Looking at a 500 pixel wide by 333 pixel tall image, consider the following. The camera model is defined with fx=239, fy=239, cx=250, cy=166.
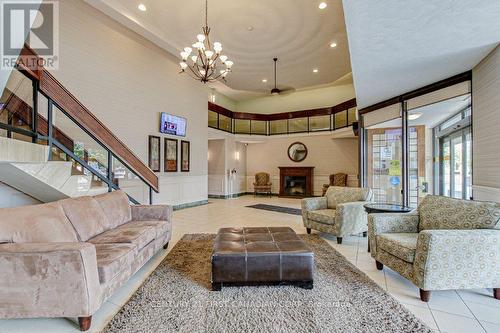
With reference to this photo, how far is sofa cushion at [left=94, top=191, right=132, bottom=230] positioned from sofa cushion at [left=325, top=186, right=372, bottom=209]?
3.55 meters

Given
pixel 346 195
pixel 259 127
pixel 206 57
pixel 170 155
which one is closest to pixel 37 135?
pixel 206 57

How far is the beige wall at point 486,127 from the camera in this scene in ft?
8.98

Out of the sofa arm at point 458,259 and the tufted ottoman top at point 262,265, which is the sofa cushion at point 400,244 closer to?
the sofa arm at point 458,259

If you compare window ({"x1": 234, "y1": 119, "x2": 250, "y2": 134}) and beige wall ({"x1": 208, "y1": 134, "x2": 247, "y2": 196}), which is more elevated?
window ({"x1": 234, "y1": 119, "x2": 250, "y2": 134})

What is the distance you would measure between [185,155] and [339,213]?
508 cm

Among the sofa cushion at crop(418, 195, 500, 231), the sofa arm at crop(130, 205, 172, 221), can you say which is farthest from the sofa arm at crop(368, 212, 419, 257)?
the sofa arm at crop(130, 205, 172, 221)

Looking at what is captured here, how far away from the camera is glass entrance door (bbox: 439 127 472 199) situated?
391 centimetres

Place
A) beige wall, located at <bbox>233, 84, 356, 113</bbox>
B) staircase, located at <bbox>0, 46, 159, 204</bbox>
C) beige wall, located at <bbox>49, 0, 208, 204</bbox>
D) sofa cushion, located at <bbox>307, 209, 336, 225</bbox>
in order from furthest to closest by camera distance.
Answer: beige wall, located at <bbox>233, 84, 356, 113</bbox>
beige wall, located at <bbox>49, 0, 208, 204</bbox>
sofa cushion, located at <bbox>307, 209, 336, 225</bbox>
staircase, located at <bbox>0, 46, 159, 204</bbox>

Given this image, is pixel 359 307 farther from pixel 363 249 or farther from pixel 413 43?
pixel 413 43

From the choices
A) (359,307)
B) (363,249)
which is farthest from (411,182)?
(359,307)

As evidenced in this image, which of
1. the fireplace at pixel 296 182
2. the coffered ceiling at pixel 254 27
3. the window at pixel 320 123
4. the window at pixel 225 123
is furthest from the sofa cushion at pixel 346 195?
the window at pixel 225 123

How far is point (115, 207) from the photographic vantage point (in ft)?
10.8

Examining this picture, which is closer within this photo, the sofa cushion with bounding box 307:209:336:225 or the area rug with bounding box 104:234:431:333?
the area rug with bounding box 104:234:431:333

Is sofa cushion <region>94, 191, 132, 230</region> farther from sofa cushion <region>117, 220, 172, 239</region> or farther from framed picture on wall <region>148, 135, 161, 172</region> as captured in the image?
framed picture on wall <region>148, 135, 161, 172</region>
